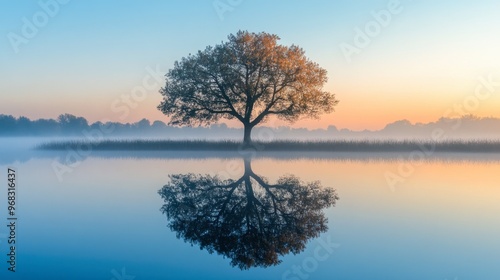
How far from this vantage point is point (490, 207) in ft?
44.9

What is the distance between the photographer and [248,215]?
11.7m

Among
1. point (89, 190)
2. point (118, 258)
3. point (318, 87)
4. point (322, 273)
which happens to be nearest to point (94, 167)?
point (89, 190)

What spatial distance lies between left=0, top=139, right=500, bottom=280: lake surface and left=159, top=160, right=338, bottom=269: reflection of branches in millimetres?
129

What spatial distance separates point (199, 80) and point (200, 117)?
4.35m

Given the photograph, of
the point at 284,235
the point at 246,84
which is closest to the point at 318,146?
the point at 246,84
